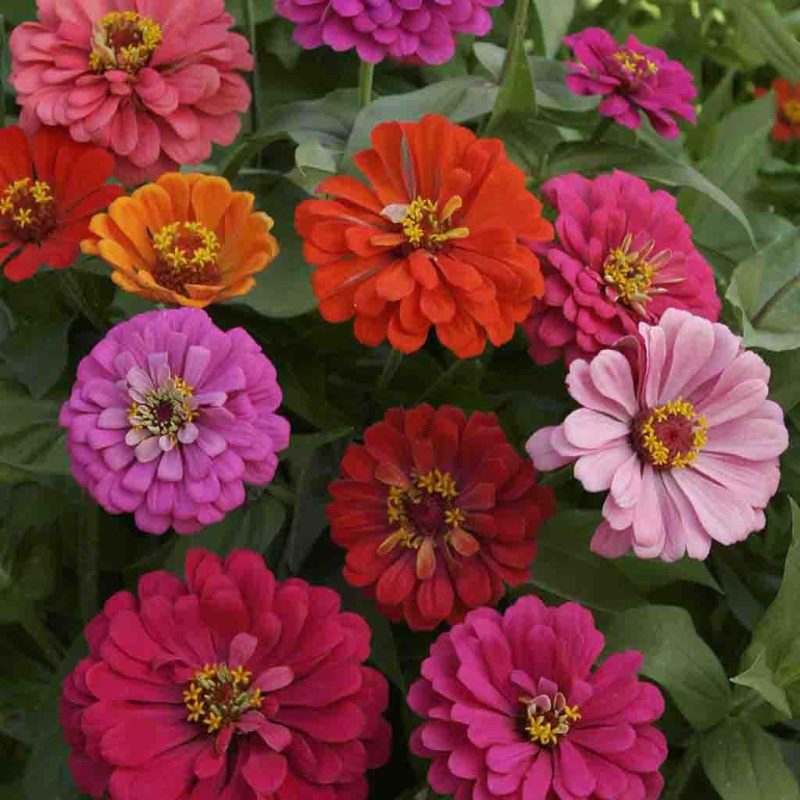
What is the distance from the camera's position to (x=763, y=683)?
0.59 m

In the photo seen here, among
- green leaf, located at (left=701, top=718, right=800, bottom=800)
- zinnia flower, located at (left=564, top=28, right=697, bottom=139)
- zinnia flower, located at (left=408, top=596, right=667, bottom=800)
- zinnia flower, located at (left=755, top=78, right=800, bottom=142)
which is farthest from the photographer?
zinnia flower, located at (left=755, top=78, right=800, bottom=142)

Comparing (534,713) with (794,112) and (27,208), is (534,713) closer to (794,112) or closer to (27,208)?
(27,208)

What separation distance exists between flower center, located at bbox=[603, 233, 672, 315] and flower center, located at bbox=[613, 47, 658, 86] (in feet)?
0.49

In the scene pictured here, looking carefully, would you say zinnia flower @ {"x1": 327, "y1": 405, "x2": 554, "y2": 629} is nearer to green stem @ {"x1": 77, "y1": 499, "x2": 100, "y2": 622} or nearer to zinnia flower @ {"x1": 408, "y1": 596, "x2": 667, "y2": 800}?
zinnia flower @ {"x1": 408, "y1": 596, "x2": 667, "y2": 800}

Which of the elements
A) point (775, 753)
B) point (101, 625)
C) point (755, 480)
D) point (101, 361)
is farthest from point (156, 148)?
point (775, 753)

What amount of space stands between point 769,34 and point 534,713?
0.54m

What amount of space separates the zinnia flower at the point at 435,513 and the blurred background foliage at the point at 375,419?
1.9 inches

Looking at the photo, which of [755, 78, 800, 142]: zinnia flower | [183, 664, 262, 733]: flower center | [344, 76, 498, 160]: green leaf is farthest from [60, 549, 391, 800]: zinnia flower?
[755, 78, 800, 142]: zinnia flower

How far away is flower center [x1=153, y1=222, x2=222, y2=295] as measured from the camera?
2.01 feet

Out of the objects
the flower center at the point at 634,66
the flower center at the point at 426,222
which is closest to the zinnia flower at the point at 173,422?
the flower center at the point at 426,222

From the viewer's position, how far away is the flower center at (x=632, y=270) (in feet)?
2.00

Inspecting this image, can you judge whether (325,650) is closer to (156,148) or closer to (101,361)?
(101,361)

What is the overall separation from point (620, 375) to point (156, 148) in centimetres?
31

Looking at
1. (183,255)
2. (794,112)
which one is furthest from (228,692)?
(794,112)
